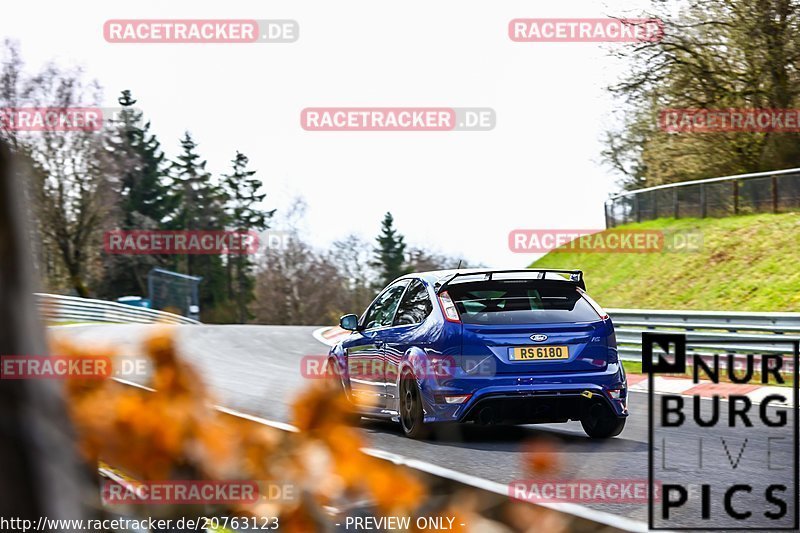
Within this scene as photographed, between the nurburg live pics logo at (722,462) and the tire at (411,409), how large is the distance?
210 cm

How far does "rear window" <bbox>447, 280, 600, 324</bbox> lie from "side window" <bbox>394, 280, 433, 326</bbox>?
35 cm

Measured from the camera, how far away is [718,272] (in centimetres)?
2920

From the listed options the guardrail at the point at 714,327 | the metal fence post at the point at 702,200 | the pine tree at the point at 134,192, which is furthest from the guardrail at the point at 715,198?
the pine tree at the point at 134,192

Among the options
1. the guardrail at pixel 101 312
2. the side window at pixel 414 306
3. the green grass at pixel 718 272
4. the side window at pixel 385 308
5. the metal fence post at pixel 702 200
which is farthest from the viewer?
the guardrail at pixel 101 312

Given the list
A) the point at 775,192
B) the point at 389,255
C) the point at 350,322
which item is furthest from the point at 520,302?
the point at 389,255

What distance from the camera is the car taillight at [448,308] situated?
9719mm

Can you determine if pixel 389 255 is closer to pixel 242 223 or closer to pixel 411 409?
pixel 242 223

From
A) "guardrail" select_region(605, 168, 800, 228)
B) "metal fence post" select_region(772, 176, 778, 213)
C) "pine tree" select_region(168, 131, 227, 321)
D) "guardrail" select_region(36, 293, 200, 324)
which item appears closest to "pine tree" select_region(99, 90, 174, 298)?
"pine tree" select_region(168, 131, 227, 321)

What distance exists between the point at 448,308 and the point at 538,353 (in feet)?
2.99

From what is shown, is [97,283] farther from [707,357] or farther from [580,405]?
[580,405]

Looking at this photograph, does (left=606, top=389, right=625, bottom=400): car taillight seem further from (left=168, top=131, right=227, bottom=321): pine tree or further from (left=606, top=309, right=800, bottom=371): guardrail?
(left=168, top=131, right=227, bottom=321): pine tree

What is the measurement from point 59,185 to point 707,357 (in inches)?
1409

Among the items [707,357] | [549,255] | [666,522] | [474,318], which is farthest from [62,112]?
[666,522]

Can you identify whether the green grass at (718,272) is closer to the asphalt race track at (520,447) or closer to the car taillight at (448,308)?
the asphalt race track at (520,447)
